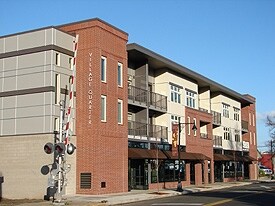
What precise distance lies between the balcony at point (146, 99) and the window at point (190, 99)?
6.53m

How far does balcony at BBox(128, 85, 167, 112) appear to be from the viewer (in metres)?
37.5

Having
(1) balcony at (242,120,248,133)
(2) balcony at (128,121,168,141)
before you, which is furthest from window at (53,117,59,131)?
(1) balcony at (242,120,248,133)

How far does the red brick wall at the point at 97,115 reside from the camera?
101 feet

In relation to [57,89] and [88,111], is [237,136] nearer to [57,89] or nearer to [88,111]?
[88,111]

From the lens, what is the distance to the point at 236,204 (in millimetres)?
23188

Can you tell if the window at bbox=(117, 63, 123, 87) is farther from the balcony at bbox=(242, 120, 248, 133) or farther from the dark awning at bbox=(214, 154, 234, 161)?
the balcony at bbox=(242, 120, 248, 133)

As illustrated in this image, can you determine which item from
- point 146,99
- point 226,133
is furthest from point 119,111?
point 226,133

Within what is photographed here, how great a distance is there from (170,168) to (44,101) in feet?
58.1

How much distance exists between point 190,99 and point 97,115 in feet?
66.5

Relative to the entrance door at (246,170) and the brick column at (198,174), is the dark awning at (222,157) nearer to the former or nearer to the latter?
the brick column at (198,174)

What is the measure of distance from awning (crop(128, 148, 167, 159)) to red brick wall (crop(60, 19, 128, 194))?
111 cm

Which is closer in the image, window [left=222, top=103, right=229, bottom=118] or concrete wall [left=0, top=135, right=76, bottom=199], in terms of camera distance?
concrete wall [left=0, top=135, right=76, bottom=199]

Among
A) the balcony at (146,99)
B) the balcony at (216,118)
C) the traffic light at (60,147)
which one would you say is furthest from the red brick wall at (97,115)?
the balcony at (216,118)

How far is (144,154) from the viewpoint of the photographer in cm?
3666
